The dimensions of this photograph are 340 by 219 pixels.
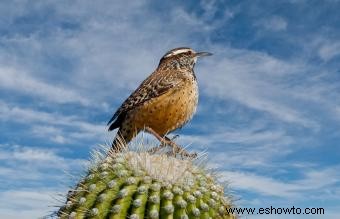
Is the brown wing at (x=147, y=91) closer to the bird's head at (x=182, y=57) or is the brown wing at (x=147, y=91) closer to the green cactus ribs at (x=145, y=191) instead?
the bird's head at (x=182, y=57)

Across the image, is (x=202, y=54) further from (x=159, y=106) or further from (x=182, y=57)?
(x=159, y=106)

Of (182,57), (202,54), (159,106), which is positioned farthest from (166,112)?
(202,54)

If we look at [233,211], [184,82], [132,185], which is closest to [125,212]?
[132,185]

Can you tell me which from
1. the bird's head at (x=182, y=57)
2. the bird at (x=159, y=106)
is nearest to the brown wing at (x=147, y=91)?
the bird at (x=159, y=106)

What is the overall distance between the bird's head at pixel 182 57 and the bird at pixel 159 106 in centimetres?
40

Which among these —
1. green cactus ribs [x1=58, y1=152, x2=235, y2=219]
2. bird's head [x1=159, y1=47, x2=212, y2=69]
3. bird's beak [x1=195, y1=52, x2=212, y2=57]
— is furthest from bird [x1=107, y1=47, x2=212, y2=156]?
green cactus ribs [x1=58, y1=152, x2=235, y2=219]

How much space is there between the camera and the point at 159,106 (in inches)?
255

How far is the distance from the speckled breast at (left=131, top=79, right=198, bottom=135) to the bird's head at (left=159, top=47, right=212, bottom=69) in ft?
3.65

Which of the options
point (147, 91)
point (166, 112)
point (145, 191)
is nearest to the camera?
point (145, 191)

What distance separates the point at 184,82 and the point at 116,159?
9.34ft

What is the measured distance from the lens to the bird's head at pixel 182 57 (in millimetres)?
7797

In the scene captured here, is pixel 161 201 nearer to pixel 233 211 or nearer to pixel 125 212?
pixel 125 212

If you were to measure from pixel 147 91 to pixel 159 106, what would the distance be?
0.42 meters

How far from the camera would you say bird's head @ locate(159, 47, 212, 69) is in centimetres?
780
